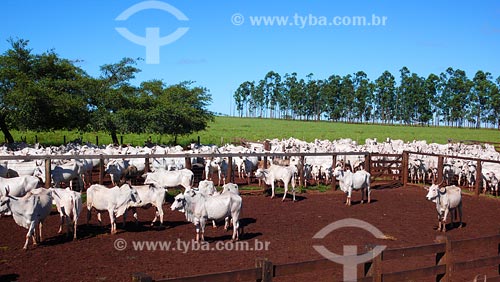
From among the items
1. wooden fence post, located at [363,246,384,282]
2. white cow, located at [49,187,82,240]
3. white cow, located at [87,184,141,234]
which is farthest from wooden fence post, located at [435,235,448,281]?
white cow, located at [49,187,82,240]

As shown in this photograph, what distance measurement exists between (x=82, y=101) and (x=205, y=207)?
22035 millimetres

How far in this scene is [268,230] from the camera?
13.2 m

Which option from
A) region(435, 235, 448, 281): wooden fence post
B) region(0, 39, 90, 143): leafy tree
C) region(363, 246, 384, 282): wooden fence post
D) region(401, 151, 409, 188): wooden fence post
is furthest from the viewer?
region(0, 39, 90, 143): leafy tree

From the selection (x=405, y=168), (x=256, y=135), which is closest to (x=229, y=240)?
(x=405, y=168)

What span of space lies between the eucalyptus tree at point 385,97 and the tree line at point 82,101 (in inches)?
4040

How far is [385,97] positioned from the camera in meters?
131

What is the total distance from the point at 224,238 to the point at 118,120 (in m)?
21.5

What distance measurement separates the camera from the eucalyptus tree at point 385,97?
432 ft

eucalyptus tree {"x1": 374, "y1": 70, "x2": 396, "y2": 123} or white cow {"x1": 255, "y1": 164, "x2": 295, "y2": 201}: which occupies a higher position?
eucalyptus tree {"x1": 374, "y1": 70, "x2": 396, "y2": 123}

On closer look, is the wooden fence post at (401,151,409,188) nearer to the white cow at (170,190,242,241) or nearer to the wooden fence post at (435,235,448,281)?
the white cow at (170,190,242,241)

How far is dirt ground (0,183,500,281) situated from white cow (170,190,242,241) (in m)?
0.52

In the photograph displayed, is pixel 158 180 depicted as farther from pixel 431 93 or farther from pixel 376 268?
pixel 431 93

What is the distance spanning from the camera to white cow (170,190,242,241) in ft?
38.5

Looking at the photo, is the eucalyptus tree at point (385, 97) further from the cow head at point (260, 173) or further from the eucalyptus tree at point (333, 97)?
the cow head at point (260, 173)
